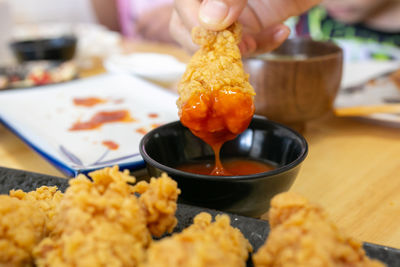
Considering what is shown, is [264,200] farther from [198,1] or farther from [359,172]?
[198,1]

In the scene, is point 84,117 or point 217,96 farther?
point 84,117

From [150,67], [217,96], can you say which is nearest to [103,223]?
[217,96]

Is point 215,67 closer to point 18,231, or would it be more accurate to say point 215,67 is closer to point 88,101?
point 18,231

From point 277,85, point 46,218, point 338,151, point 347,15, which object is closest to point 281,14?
point 277,85

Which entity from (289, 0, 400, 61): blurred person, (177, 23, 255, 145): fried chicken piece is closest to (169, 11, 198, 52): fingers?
(177, 23, 255, 145): fried chicken piece

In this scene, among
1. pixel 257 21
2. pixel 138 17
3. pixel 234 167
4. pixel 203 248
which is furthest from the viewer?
pixel 138 17

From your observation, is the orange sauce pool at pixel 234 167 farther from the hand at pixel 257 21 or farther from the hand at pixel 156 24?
the hand at pixel 156 24
